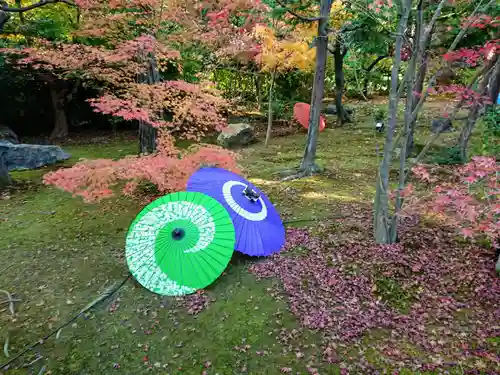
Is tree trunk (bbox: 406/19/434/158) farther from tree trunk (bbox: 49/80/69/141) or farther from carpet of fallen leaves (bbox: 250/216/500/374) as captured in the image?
tree trunk (bbox: 49/80/69/141)

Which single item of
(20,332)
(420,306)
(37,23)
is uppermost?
(37,23)

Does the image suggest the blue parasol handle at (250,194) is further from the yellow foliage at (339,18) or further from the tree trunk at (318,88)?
the yellow foliage at (339,18)

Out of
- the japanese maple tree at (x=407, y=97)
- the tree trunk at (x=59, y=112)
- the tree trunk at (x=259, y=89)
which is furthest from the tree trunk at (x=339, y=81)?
the tree trunk at (x=59, y=112)

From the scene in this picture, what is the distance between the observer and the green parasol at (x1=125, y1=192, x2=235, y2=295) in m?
4.30

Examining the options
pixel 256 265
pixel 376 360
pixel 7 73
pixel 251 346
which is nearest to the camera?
pixel 376 360

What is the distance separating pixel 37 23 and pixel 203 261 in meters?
9.36

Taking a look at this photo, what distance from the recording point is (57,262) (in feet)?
16.8

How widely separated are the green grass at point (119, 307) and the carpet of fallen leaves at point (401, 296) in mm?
142

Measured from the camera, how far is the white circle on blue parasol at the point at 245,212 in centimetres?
486

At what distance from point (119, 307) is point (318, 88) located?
6.13m

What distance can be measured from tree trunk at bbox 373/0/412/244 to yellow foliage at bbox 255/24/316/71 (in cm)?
735

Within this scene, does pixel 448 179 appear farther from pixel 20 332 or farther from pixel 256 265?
pixel 20 332

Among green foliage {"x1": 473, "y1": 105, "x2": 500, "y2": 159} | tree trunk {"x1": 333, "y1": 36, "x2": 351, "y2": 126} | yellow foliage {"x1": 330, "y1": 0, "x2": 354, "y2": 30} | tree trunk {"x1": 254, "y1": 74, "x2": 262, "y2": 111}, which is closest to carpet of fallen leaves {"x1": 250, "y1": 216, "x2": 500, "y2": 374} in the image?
green foliage {"x1": 473, "y1": 105, "x2": 500, "y2": 159}

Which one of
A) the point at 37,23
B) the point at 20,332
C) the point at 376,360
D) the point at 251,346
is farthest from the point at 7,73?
the point at 376,360
